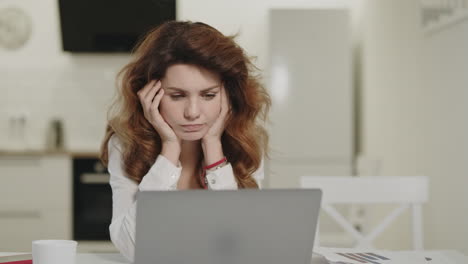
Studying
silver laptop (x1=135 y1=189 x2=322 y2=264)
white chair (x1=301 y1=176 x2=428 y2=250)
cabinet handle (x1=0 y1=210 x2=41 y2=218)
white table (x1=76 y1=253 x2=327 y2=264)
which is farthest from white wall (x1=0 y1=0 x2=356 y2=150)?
silver laptop (x1=135 y1=189 x2=322 y2=264)

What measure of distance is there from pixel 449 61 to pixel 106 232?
2.70m

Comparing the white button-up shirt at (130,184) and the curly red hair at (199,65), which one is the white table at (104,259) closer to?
the white button-up shirt at (130,184)

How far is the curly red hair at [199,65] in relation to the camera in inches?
61.0

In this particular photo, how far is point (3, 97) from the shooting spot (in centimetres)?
489

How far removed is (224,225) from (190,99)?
628 millimetres

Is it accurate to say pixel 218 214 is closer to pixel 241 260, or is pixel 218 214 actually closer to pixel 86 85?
pixel 241 260

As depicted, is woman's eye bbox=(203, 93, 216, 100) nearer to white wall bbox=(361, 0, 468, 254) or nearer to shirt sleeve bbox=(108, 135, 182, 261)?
shirt sleeve bbox=(108, 135, 182, 261)

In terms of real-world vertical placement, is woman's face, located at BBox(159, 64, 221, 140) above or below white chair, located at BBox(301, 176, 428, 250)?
above

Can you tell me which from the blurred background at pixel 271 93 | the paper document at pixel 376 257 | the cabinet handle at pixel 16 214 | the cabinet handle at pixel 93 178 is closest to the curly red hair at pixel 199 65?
the paper document at pixel 376 257

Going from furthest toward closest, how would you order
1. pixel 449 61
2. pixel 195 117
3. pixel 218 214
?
pixel 449 61 < pixel 195 117 < pixel 218 214

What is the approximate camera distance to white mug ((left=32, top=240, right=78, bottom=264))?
111 cm

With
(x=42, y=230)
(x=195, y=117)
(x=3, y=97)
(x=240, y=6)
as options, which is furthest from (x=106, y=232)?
(x=195, y=117)

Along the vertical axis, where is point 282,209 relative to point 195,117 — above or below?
below

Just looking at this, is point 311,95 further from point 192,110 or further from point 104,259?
point 104,259
